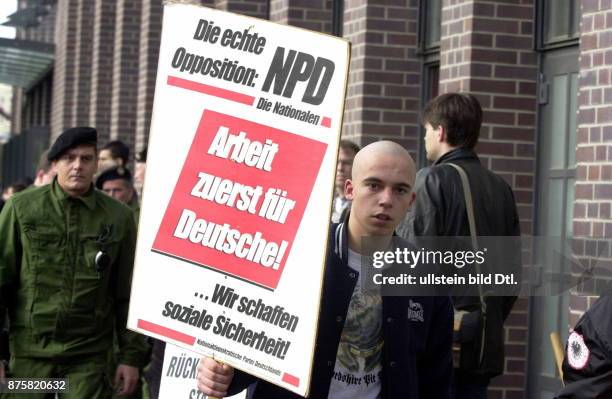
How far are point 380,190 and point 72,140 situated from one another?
2943 millimetres

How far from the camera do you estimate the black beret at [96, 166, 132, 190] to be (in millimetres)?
9352

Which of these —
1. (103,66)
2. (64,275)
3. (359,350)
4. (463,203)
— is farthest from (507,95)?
(103,66)

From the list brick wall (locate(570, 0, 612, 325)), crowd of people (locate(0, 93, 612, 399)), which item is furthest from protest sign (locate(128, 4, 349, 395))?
brick wall (locate(570, 0, 612, 325))

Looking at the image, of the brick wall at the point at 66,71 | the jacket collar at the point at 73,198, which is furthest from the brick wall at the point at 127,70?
the jacket collar at the point at 73,198

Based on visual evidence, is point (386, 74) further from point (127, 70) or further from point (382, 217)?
point (127, 70)

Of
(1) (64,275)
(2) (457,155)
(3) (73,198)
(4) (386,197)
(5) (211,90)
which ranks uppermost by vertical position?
(5) (211,90)

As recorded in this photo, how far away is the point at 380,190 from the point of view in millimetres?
4160

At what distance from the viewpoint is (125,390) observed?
22.4 feet

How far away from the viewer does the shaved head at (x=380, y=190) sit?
13.6 ft

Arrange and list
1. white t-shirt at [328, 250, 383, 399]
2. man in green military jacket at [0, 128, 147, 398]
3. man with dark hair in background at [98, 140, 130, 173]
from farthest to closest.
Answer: man with dark hair in background at [98, 140, 130, 173]
man in green military jacket at [0, 128, 147, 398]
white t-shirt at [328, 250, 383, 399]

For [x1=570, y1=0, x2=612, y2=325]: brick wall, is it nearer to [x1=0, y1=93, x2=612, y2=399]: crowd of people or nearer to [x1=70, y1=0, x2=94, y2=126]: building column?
[x1=0, y1=93, x2=612, y2=399]: crowd of people

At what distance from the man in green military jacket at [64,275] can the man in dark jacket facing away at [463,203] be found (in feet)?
5.05

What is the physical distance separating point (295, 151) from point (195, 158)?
0.36 metres

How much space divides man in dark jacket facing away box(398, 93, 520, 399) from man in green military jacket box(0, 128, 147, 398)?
1.54 m
